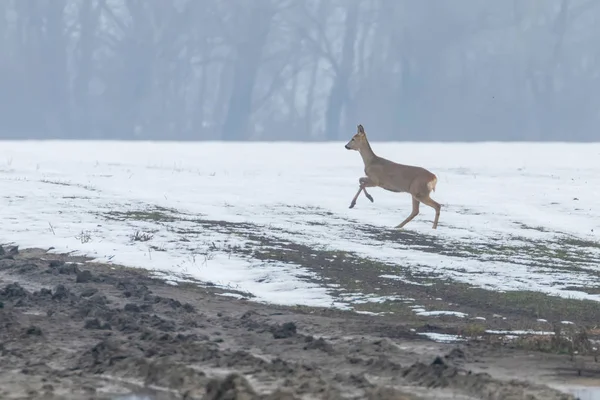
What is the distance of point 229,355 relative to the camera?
9.31 meters

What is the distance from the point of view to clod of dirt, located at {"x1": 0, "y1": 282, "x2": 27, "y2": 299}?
12352mm

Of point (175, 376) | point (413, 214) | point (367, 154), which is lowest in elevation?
point (175, 376)

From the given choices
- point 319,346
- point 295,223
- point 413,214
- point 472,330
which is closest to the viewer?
point 319,346

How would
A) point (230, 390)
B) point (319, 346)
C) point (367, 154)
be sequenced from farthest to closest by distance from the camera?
point (367, 154), point (319, 346), point (230, 390)

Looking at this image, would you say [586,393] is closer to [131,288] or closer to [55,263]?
[131,288]

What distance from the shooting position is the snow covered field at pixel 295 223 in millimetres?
15078

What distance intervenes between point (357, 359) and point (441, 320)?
276 centimetres

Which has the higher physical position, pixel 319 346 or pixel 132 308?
pixel 319 346

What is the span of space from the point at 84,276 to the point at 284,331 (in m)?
3.93

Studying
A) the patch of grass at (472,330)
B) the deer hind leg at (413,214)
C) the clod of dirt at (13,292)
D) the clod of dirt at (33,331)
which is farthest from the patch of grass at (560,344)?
the deer hind leg at (413,214)

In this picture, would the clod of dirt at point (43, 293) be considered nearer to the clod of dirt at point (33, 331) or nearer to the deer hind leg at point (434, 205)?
the clod of dirt at point (33, 331)

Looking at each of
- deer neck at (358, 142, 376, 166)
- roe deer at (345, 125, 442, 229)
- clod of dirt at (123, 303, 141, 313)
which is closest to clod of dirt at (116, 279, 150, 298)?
clod of dirt at (123, 303, 141, 313)

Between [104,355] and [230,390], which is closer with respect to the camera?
[230,390]

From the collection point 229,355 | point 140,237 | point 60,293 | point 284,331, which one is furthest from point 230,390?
point 140,237
